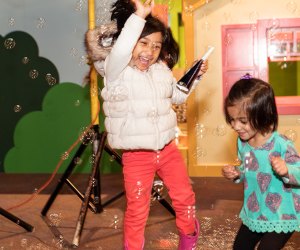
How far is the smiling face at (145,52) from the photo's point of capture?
184 cm

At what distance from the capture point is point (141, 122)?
1829mm

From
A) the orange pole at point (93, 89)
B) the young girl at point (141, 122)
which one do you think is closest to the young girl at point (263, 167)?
the young girl at point (141, 122)

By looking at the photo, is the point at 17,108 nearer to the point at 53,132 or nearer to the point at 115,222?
the point at 53,132

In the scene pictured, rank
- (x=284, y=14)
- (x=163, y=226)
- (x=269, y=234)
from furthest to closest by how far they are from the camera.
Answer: (x=284, y=14) → (x=163, y=226) → (x=269, y=234)

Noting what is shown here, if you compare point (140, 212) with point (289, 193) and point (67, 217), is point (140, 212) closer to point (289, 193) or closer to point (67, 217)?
point (289, 193)

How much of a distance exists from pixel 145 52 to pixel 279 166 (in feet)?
2.34

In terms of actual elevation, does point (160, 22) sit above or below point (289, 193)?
above

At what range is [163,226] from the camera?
2.52m

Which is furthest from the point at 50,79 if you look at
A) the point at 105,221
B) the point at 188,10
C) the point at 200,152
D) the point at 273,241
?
the point at 273,241

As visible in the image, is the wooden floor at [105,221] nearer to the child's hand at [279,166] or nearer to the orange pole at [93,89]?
the orange pole at [93,89]

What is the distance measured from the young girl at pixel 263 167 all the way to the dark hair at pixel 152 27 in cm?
48

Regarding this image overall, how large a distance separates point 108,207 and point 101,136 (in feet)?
1.93

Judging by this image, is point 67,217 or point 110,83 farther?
point 67,217

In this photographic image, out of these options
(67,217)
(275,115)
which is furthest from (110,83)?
(67,217)
